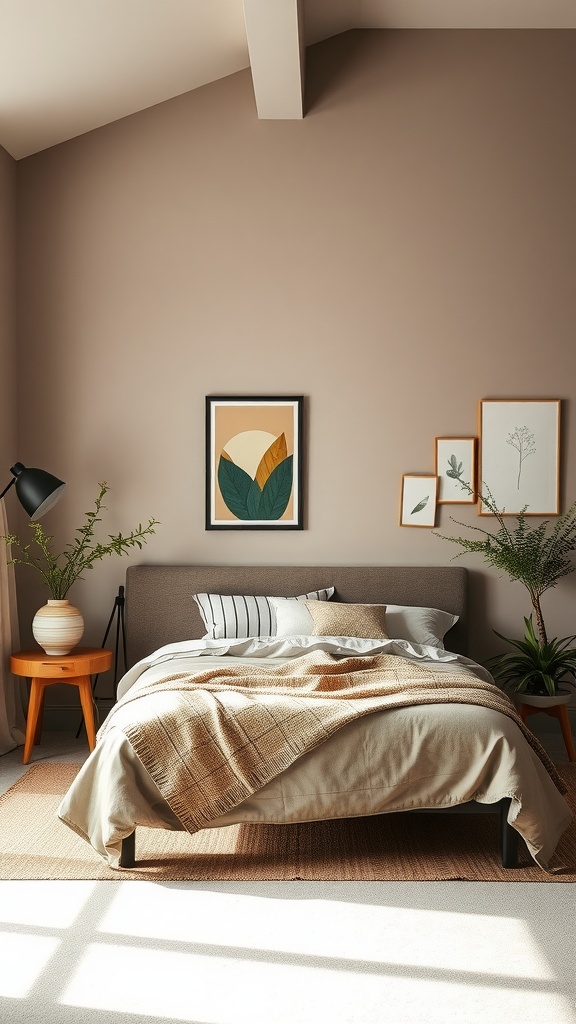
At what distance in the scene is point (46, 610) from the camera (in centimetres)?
464

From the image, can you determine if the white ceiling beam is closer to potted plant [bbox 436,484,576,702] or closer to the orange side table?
potted plant [bbox 436,484,576,702]

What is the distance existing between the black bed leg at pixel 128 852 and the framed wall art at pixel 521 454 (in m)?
2.82

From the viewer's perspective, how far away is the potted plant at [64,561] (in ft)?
15.1

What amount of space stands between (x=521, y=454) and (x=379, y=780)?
8.40 ft

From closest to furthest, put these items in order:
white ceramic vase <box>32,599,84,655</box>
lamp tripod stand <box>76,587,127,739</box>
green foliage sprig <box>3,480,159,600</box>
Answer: white ceramic vase <box>32,599,84,655</box>
green foliage sprig <box>3,480,159,600</box>
lamp tripod stand <box>76,587,127,739</box>

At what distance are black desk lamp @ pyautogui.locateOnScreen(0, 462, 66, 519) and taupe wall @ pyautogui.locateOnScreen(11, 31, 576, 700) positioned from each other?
57cm

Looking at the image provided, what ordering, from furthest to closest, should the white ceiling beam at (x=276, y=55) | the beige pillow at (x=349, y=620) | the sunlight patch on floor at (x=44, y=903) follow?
the beige pillow at (x=349, y=620), the white ceiling beam at (x=276, y=55), the sunlight patch on floor at (x=44, y=903)

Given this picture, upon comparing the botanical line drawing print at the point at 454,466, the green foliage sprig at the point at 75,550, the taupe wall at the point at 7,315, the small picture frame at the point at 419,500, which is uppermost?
the taupe wall at the point at 7,315

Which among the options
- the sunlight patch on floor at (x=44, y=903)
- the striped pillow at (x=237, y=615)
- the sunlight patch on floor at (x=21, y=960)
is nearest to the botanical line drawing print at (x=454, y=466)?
the striped pillow at (x=237, y=615)

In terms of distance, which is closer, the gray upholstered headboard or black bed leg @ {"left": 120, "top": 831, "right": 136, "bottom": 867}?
black bed leg @ {"left": 120, "top": 831, "right": 136, "bottom": 867}

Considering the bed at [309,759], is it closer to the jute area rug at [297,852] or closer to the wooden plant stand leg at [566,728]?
the jute area rug at [297,852]

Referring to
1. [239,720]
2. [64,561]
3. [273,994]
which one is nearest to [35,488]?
[64,561]

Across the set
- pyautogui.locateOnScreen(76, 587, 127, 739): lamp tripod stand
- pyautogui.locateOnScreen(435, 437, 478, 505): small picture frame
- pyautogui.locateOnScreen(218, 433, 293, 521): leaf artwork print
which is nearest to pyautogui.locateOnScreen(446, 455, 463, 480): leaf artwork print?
pyautogui.locateOnScreen(435, 437, 478, 505): small picture frame

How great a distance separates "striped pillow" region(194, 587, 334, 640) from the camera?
4.68 m
